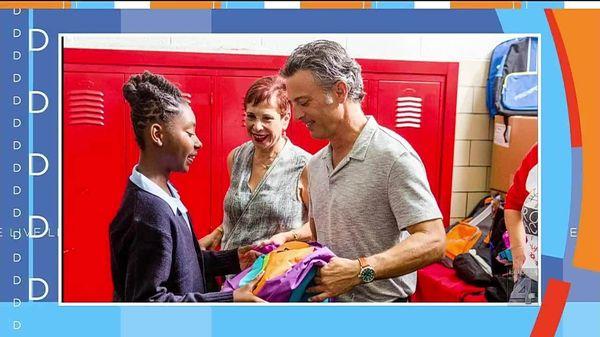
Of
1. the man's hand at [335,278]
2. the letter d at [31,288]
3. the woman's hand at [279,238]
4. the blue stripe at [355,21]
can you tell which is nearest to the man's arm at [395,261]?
the man's hand at [335,278]

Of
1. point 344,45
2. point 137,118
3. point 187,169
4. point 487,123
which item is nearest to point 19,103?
point 137,118

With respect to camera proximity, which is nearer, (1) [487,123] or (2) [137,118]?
(2) [137,118]

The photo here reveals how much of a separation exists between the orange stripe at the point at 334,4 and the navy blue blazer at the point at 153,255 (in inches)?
32.6

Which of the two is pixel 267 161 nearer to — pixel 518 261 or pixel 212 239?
pixel 212 239

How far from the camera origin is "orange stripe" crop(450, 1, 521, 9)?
82.0 inches

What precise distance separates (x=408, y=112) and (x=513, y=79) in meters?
0.38

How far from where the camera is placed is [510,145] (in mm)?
2092

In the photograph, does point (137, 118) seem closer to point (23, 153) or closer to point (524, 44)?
point (23, 153)

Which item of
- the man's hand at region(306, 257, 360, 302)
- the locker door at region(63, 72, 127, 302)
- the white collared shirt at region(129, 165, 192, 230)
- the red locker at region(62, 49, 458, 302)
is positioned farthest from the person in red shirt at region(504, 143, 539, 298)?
the locker door at region(63, 72, 127, 302)

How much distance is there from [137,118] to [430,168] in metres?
0.99

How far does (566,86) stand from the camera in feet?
6.73

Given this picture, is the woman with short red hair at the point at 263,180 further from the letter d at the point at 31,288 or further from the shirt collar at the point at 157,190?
the letter d at the point at 31,288

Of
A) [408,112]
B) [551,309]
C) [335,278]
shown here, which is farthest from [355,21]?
[551,309]

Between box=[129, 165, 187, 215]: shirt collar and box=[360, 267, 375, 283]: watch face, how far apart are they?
62 centimetres
